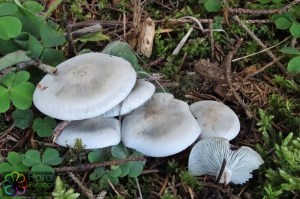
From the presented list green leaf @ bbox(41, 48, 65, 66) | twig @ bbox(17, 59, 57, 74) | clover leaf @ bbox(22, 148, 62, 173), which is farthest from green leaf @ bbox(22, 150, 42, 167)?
green leaf @ bbox(41, 48, 65, 66)

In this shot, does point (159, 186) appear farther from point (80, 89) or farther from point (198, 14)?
point (198, 14)

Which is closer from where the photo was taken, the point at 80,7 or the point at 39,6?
the point at 39,6

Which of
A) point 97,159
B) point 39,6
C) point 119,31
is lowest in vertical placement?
point 97,159

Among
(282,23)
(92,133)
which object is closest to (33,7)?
(92,133)

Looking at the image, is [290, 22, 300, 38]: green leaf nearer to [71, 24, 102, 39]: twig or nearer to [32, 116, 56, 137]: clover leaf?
[71, 24, 102, 39]: twig

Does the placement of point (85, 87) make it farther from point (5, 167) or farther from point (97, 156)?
point (5, 167)

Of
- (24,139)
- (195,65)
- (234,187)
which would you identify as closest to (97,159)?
(24,139)
